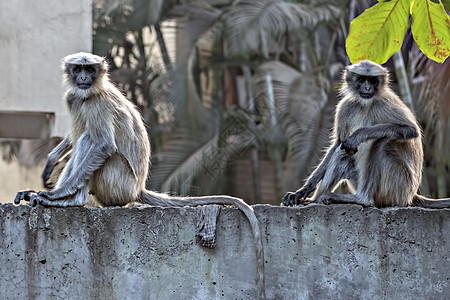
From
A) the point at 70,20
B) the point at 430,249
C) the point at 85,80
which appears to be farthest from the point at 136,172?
the point at 70,20

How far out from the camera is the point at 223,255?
5.23 m

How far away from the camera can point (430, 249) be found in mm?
5203

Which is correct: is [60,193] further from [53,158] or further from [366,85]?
[366,85]

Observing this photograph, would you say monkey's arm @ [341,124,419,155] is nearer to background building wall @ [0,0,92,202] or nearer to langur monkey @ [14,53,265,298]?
langur monkey @ [14,53,265,298]

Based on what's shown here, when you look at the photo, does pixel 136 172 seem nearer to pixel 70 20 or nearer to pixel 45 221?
pixel 45 221

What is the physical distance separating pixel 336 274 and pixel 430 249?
56 centimetres

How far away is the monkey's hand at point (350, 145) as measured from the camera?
579 cm

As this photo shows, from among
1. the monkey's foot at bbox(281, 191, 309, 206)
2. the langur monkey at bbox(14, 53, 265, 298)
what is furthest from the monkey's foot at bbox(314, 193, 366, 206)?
the langur monkey at bbox(14, 53, 265, 298)

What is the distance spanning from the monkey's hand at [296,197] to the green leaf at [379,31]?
241cm

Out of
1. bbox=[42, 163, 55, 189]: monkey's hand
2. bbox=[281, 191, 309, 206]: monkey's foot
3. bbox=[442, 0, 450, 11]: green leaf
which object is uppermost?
bbox=[442, 0, 450, 11]: green leaf

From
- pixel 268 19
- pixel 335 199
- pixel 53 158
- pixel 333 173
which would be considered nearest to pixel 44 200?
pixel 53 158

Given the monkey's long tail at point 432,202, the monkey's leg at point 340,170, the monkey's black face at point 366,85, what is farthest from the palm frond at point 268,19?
the monkey's long tail at point 432,202

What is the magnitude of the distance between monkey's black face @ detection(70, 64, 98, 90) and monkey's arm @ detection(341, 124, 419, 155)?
1.69m

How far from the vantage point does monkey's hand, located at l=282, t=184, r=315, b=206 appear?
239 inches
